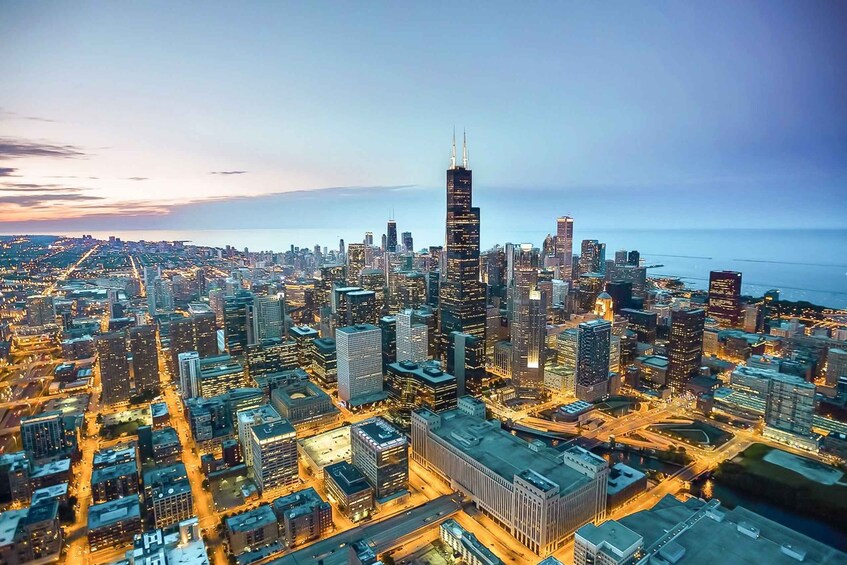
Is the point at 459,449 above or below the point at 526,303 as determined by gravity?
below

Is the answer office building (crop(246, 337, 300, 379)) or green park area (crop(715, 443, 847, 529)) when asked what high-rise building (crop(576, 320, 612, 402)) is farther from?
office building (crop(246, 337, 300, 379))

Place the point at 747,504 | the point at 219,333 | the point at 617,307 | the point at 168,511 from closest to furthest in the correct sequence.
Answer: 1. the point at 168,511
2. the point at 747,504
3. the point at 219,333
4. the point at 617,307

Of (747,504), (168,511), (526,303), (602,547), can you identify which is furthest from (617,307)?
(168,511)

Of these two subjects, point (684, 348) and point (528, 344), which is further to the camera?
point (528, 344)

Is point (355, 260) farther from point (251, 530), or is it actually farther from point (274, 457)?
point (251, 530)

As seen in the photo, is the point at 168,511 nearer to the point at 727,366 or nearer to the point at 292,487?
the point at 292,487

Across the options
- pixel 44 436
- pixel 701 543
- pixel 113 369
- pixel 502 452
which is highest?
pixel 113 369

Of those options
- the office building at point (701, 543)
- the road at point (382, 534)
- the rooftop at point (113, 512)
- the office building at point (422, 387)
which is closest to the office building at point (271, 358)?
the office building at point (422, 387)

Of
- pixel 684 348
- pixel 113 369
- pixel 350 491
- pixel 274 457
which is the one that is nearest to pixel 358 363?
pixel 274 457
